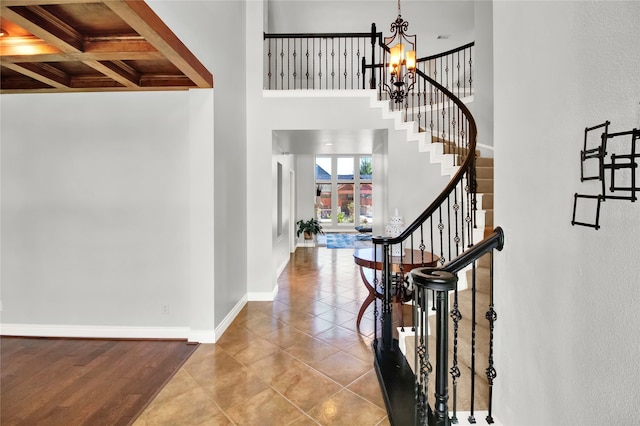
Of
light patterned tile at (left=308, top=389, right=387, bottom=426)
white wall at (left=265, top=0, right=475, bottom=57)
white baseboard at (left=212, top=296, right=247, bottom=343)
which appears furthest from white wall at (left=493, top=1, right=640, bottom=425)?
white wall at (left=265, top=0, right=475, bottom=57)

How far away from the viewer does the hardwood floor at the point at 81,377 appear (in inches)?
85.7

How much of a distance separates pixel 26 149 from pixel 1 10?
85.7 inches

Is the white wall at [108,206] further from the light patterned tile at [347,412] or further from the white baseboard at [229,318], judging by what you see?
the light patterned tile at [347,412]

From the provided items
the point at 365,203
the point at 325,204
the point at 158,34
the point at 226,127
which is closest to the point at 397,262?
the point at 226,127

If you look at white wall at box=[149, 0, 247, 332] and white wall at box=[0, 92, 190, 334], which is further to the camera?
white wall at box=[0, 92, 190, 334]

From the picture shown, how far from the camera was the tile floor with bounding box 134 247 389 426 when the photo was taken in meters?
2.14

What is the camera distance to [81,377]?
8.57ft

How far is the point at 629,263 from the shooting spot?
0.92 metres

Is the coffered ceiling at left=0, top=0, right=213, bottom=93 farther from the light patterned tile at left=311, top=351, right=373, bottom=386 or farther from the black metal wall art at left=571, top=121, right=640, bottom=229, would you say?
the light patterned tile at left=311, top=351, right=373, bottom=386

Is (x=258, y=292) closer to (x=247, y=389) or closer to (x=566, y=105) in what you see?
(x=247, y=389)

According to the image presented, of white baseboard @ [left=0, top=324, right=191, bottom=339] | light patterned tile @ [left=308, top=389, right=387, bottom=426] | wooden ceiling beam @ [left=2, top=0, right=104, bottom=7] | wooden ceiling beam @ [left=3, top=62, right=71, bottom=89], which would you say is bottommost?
light patterned tile @ [left=308, top=389, right=387, bottom=426]

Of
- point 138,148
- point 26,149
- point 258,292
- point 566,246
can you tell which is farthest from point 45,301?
point 566,246

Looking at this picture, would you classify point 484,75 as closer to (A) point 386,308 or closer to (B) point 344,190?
(A) point 386,308

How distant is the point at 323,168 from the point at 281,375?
34.8 ft
